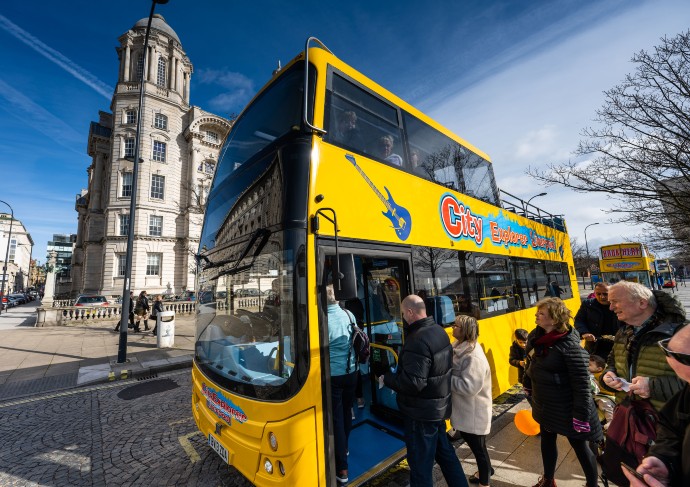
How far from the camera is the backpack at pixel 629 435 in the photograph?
75.1 inches

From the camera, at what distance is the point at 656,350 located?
2.21m

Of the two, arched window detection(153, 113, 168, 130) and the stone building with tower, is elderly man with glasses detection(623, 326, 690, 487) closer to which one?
the stone building with tower

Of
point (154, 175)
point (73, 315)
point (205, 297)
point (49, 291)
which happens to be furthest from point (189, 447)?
point (154, 175)

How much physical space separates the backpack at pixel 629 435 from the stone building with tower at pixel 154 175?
30.9 meters

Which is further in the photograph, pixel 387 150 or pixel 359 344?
pixel 387 150

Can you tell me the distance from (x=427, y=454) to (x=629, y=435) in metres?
1.43

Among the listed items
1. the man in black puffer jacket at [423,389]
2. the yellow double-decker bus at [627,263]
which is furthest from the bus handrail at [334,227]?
the yellow double-decker bus at [627,263]

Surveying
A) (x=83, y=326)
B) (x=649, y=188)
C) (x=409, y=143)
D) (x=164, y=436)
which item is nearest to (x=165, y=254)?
(x=83, y=326)

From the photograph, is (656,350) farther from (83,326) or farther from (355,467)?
(83,326)

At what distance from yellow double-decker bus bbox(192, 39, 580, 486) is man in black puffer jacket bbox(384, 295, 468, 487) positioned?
0.61m

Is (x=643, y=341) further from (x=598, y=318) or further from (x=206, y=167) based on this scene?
(x=206, y=167)

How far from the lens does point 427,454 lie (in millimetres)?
2602

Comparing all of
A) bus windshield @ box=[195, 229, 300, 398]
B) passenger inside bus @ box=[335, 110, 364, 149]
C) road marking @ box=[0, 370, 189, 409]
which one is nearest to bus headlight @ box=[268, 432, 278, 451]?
bus windshield @ box=[195, 229, 300, 398]

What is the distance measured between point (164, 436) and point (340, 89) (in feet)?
17.7
